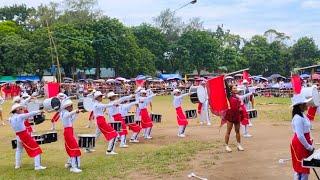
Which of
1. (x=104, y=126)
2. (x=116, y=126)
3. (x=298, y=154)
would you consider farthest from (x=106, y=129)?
(x=298, y=154)

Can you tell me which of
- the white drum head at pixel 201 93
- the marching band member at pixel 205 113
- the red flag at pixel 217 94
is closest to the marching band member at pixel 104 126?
the red flag at pixel 217 94

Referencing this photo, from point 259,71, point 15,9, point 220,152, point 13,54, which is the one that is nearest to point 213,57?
point 259,71

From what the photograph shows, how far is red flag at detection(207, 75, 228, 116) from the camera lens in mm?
14500

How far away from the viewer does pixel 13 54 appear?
66062mm

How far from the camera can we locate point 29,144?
13984 mm

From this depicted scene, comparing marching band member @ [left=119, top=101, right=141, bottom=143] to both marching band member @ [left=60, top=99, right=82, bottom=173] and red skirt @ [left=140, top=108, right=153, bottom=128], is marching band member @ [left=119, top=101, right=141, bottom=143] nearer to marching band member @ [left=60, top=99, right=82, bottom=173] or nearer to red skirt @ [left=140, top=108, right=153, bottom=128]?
red skirt @ [left=140, top=108, right=153, bottom=128]

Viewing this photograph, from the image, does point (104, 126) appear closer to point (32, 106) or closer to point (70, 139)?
point (70, 139)

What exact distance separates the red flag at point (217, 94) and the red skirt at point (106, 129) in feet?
11.3

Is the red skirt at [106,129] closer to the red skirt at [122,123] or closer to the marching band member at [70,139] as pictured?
the red skirt at [122,123]

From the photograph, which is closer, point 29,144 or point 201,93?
point 29,144

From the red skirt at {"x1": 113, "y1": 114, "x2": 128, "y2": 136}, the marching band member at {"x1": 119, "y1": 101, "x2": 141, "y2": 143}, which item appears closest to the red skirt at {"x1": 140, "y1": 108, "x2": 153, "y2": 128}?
the marching band member at {"x1": 119, "y1": 101, "x2": 141, "y2": 143}

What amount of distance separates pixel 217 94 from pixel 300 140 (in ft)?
17.4

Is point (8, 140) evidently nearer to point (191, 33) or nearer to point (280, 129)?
point (280, 129)

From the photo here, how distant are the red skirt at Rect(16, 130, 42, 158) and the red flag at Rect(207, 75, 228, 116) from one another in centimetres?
495
